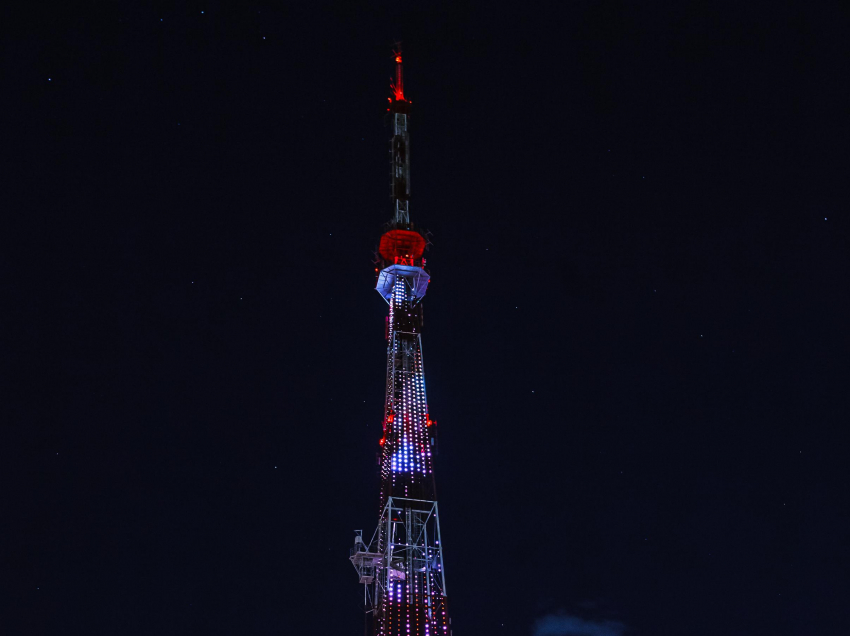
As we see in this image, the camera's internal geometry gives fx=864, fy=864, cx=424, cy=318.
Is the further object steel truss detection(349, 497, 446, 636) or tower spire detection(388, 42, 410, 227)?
tower spire detection(388, 42, 410, 227)

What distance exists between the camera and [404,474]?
1896 inches

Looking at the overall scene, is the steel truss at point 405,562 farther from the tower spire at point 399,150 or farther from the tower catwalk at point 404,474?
the tower spire at point 399,150

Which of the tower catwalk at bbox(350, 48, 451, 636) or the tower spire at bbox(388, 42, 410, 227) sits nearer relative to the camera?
the tower catwalk at bbox(350, 48, 451, 636)

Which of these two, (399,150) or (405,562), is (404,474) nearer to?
(405,562)

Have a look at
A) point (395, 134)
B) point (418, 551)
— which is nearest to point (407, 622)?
point (418, 551)

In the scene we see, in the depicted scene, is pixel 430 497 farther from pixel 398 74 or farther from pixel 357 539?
pixel 398 74

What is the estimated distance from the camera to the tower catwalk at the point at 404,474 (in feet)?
146

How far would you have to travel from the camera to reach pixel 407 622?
43781 mm

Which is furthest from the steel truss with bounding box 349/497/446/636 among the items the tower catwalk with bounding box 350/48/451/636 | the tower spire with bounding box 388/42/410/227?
the tower spire with bounding box 388/42/410/227

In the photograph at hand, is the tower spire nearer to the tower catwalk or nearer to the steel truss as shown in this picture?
the tower catwalk

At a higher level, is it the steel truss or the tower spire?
the tower spire

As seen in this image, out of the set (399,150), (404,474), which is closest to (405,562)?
(404,474)

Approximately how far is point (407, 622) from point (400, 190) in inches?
1115

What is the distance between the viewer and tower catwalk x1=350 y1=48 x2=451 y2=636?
44.6 m
